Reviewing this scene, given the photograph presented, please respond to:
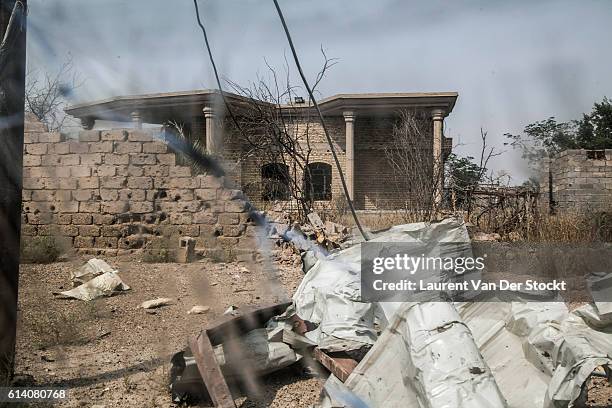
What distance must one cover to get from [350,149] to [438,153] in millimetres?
5053

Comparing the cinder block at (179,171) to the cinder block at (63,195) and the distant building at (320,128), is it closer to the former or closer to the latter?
the distant building at (320,128)

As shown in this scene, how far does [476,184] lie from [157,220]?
5.87 m

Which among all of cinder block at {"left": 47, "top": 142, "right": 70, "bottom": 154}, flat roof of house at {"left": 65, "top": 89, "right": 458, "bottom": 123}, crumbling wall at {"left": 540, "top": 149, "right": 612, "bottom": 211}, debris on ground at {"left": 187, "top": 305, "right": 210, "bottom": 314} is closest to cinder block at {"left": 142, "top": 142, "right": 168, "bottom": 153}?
flat roof of house at {"left": 65, "top": 89, "right": 458, "bottom": 123}

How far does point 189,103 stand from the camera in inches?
229

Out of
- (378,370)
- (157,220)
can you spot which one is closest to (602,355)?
(378,370)

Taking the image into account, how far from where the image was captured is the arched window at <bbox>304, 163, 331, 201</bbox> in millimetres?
9578

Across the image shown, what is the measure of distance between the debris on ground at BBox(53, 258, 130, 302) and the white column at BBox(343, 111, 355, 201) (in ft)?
30.6

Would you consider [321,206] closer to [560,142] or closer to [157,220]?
[157,220]

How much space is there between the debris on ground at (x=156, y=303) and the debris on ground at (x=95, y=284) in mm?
621

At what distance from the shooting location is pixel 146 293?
5.34 m

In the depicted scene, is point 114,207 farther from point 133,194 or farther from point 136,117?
point 136,117

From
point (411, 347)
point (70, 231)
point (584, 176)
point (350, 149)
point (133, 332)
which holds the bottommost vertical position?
point (133, 332)

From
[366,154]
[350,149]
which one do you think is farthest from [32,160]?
[366,154]

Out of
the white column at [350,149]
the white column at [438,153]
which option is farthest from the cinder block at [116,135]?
the white column at [350,149]
